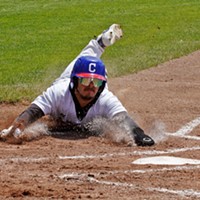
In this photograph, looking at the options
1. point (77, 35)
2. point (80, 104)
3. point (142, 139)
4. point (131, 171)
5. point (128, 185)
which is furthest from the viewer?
point (77, 35)

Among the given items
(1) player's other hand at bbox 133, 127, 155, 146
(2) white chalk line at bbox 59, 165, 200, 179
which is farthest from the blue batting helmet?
(2) white chalk line at bbox 59, 165, 200, 179

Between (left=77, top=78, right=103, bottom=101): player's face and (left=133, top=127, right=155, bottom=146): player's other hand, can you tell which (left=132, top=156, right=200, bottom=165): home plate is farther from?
(left=77, top=78, right=103, bottom=101): player's face

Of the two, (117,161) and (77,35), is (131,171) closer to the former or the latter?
(117,161)

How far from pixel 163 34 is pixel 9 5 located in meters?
9.73

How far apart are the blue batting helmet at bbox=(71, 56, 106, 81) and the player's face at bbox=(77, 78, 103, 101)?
48mm

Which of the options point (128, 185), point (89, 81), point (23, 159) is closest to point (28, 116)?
point (89, 81)

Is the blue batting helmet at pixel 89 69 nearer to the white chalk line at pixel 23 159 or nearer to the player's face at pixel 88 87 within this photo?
the player's face at pixel 88 87

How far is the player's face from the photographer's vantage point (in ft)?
28.3

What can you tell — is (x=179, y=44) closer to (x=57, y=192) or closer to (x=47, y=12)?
(x=47, y=12)

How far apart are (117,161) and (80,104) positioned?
1.72 metres

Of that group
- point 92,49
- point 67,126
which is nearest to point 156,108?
point 92,49

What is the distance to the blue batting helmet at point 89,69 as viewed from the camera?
28.5 feet

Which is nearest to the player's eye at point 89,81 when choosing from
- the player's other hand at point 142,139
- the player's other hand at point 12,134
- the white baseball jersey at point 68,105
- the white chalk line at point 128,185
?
the white baseball jersey at point 68,105

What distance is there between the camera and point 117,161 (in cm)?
725
